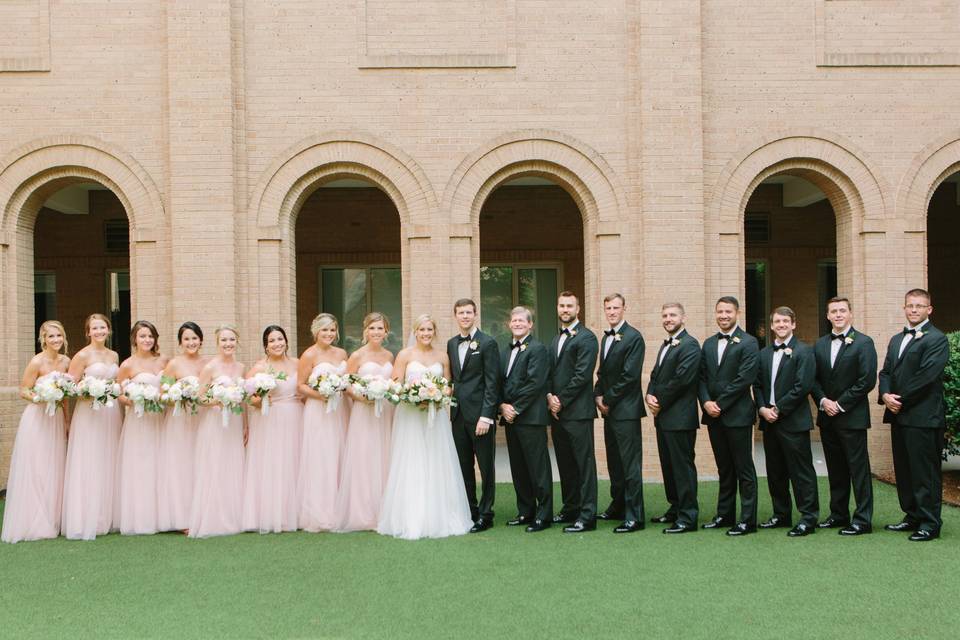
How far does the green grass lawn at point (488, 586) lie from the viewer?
215 inches

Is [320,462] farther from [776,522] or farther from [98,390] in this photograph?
[776,522]

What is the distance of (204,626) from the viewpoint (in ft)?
18.1

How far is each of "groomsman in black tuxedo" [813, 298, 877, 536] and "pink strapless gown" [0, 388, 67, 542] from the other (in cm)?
771

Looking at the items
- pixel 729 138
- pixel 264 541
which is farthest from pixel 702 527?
pixel 729 138

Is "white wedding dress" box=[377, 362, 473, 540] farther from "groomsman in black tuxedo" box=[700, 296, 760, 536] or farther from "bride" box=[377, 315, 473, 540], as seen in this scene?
"groomsman in black tuxedo" box=[700, 296, 760, 536]

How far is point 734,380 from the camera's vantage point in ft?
25.7

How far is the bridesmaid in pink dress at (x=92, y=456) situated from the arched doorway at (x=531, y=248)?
334 inches

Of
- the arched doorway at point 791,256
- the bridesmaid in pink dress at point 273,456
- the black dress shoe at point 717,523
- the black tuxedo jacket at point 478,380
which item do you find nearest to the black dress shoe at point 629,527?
the black dress shoe at point 717,523

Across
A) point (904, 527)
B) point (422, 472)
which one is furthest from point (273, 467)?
point (904, 527)

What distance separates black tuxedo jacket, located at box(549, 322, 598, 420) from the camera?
26.2 feet

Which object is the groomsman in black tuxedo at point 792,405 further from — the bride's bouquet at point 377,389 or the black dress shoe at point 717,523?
the bride's bouquet at point 377,389

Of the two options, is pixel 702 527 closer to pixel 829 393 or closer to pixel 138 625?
pixel 829 393

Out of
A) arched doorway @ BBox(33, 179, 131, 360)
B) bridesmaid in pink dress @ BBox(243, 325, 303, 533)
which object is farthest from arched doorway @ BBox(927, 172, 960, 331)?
arched doorway @ BBox(33, 179, 131, 360)

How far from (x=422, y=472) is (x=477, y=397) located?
0.93m
